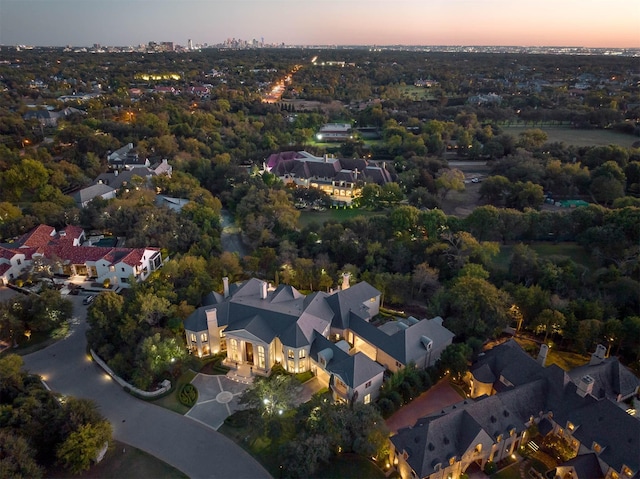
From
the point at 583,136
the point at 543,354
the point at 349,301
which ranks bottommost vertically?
the point at 349,301

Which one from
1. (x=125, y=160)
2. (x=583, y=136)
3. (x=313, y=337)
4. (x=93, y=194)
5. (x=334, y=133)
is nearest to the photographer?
(x=313, y=337)

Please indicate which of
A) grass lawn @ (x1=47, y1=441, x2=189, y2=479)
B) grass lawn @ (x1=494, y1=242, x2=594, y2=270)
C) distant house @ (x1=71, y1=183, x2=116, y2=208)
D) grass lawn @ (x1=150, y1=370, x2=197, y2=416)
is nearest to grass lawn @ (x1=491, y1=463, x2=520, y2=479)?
grass lawn @ (x1=47, y1=441, x2=189, y2=479)

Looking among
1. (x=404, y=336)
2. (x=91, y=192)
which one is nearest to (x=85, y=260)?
(x=91, y=192)

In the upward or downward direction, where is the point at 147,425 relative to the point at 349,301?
downward

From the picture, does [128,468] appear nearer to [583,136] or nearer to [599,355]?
[599,355]

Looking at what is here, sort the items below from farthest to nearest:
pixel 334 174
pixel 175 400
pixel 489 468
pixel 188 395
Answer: pixel 334 174, pixel 188 395, pixel 175 400, pixel 489 468

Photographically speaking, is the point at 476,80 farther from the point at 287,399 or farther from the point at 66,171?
the point at 287,399

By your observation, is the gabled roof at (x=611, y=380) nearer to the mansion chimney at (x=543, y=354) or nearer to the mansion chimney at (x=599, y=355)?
the mansion chimney at (x=599, y=355)

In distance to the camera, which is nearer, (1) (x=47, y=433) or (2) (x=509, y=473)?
(2) (x=509, y=473)
